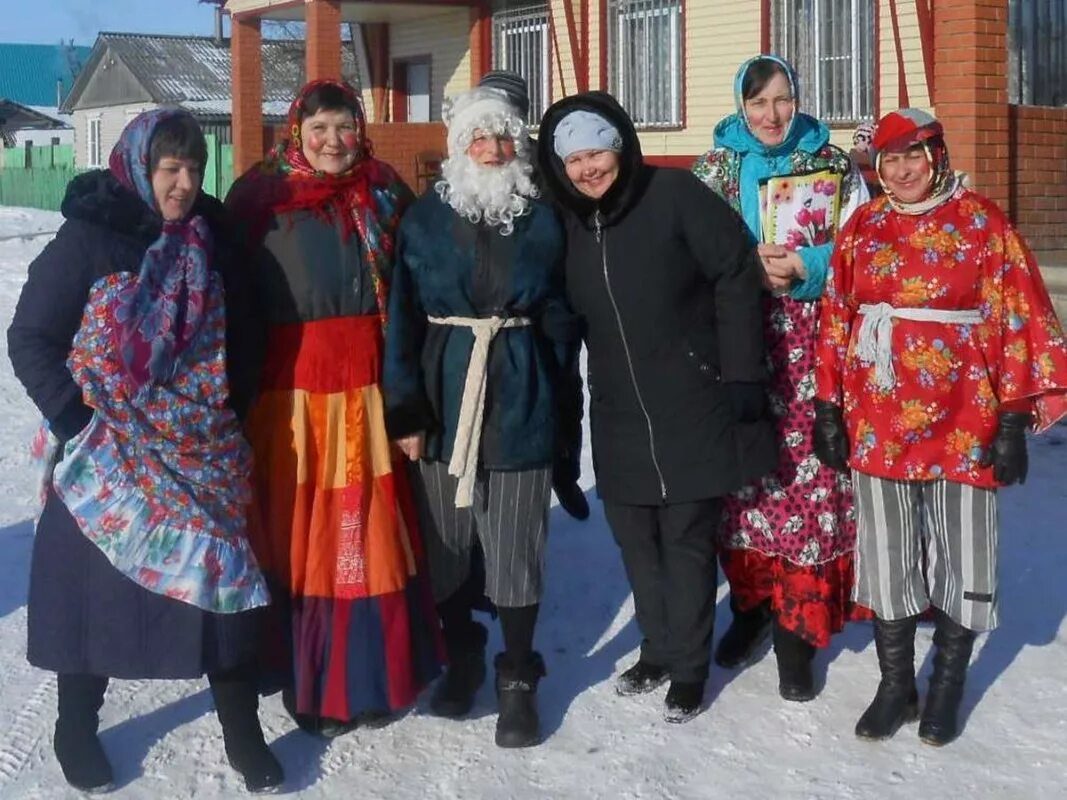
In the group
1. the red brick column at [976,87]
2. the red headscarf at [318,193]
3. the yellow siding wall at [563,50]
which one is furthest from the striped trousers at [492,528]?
the yellow siding wall at [563,50]

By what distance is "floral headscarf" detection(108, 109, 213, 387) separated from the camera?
3158 mm

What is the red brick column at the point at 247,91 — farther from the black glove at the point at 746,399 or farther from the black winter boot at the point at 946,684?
the black winter boot at the point at 946,684

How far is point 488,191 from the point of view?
3.52 meters

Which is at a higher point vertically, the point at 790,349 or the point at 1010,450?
the point at 790,349

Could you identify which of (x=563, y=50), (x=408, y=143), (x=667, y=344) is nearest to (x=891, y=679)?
(x=667, y=344)

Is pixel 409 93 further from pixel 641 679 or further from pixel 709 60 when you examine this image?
pixel 641 679

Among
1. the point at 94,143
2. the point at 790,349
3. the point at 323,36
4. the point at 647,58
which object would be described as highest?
the point at 94,143

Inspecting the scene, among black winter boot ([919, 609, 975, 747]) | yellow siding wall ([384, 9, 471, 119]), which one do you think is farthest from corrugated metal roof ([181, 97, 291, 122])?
black winter boot ([919, 609, 975, 747])

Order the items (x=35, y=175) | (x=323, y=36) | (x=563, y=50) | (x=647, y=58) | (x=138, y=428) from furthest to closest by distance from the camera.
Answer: (x=35, y=175) < (x=323, y=36) < (x=563, y=50) < (x=647, y=58) < (x=138, y=428)

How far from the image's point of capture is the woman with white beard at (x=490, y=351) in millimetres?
3557

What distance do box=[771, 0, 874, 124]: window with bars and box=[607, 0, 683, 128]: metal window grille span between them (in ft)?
5.24

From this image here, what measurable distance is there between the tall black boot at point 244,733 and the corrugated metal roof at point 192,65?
3014cm

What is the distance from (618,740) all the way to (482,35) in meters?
13.2

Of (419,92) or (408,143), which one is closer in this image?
(408,143)
